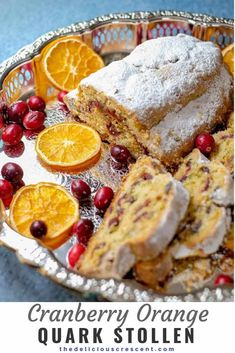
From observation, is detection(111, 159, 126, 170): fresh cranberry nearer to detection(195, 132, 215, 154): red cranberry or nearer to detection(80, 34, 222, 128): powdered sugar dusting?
detection(80, 34, 222, 128): powdered sugar dusting

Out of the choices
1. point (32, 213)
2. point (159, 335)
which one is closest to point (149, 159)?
point (32, 213)

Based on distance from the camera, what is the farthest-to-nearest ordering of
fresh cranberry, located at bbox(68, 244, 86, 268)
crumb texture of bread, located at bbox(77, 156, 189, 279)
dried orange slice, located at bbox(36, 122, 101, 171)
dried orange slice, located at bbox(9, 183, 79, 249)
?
1. dried orange slice, located at bbox(36, 122, 101, 171)
2. dried orange slice, located at bbox(9, 183, 79, 249)
3. fresh cranberry, located at bbox(68, 244, 86, 268)
4. crumb texture of bread, located at bbox(77, 156, 189, 279)

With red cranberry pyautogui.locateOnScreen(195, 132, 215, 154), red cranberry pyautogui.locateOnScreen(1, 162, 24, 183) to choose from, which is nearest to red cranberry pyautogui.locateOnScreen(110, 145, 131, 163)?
red cranberry pyautogui.locateOnScreen(195, 132, 215, 154)

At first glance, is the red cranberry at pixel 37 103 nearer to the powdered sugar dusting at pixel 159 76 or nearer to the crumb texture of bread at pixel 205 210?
the powdered sugar dusting at pixel 159 76

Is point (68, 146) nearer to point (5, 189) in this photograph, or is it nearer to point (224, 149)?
point (5, 189)

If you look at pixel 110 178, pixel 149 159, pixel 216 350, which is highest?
pixel 149 159

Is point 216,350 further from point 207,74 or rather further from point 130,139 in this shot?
point 207,74

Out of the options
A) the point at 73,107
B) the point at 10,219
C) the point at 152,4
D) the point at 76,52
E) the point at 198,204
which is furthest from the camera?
the point at 152,4
